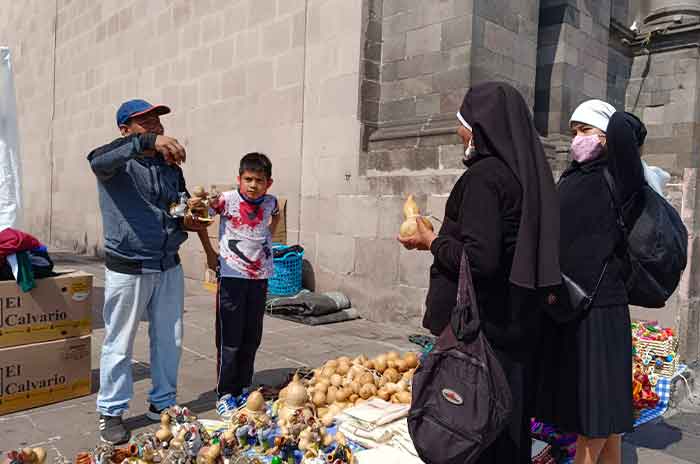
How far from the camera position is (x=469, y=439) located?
197 cm

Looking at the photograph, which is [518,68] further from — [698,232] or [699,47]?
[699,47]

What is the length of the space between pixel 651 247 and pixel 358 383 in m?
1.99

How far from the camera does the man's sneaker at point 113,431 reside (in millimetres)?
3352

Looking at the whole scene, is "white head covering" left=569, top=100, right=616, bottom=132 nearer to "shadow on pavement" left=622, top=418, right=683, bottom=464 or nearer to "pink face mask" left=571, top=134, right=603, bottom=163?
"pink face mask" left=571, top=134, right=603, bottom=163

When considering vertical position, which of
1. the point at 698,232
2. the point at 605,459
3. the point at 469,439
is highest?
the point at 698,232

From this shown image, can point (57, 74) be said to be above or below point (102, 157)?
above

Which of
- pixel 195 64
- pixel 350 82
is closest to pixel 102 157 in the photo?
pixel 350 82

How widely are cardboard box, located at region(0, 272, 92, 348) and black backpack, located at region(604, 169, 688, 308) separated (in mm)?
3531

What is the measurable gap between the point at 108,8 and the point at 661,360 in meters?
12.5

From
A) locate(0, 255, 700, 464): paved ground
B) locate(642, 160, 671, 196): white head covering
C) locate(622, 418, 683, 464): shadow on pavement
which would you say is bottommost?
locate(622, 418, 683, 464): shadow on pavement

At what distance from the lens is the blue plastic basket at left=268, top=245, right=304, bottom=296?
7453mm

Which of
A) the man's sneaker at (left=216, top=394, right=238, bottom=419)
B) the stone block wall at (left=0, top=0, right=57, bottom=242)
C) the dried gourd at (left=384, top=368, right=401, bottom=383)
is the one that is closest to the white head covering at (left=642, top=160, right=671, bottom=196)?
the dried gourd at (left=384, top=368, right=401, bottom=383)

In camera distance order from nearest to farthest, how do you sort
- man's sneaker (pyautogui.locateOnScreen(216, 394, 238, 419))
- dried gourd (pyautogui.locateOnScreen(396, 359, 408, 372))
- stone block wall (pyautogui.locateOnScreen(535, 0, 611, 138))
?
man's sneaker (pyautogui.locateOnScreen(216, 394, 238, 419))
dried gourd (pyautogui.locateOnScreen(396, 359, 408, 372))
stone block wall (pyautogui.locateOnScreen(535, 0, 611, 138))

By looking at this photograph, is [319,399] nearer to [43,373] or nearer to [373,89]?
[43,373]
